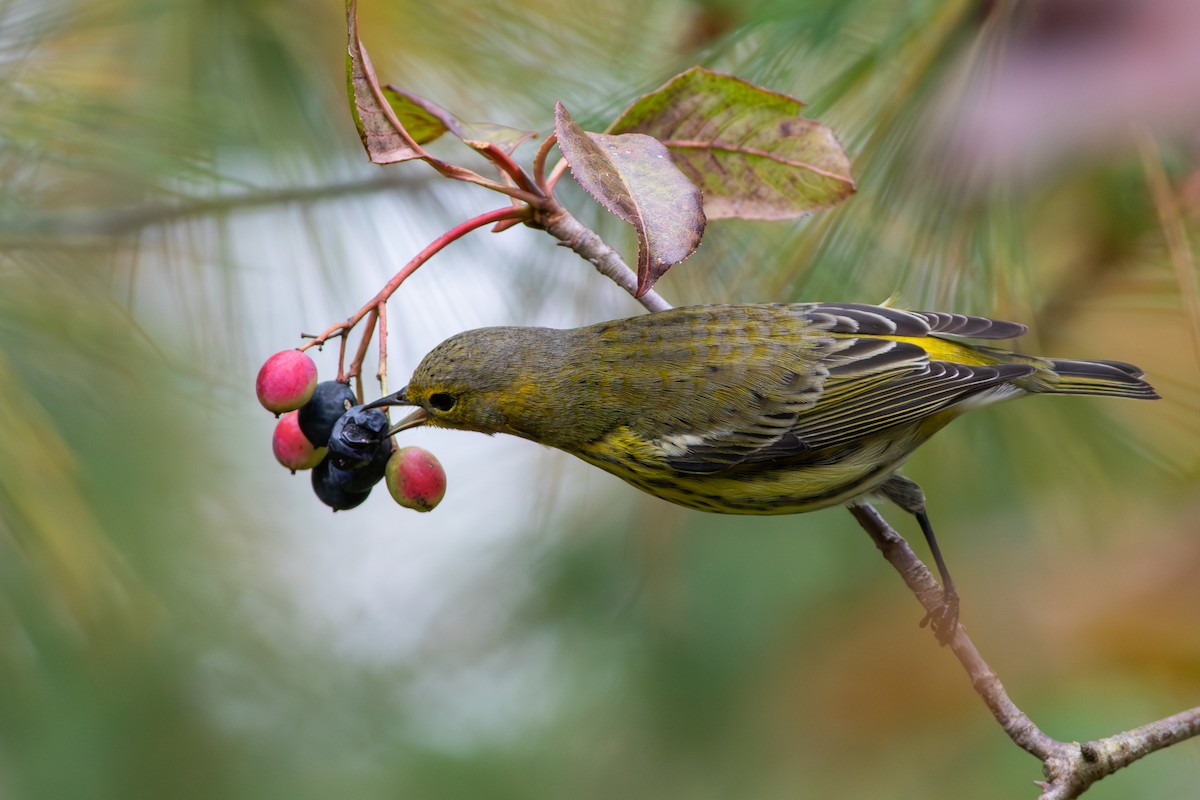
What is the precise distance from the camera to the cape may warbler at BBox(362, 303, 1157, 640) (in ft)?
7.43

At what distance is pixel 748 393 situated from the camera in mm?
2363

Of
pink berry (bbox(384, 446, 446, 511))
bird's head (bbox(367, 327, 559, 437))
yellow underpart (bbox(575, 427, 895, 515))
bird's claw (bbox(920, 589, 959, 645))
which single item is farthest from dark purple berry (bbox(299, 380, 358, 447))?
bird's claw (bbox(920, 589, 959, 645))

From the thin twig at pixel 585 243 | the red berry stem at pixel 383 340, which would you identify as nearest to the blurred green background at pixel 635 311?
the thin twig at pixel 585 243

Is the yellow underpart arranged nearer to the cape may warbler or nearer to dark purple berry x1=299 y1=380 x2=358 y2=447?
the cape may warbler

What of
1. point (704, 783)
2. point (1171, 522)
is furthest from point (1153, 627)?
point (704, 783)

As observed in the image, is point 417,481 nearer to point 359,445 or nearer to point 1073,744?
point 359,445

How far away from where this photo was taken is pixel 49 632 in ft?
7.45

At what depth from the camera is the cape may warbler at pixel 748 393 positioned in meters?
2.26

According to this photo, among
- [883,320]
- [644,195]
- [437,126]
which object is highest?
[437,126]

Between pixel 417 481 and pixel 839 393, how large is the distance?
1.12 metres

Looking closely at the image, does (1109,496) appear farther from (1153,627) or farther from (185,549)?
(185,549)

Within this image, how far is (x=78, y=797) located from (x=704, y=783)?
2.04 meters

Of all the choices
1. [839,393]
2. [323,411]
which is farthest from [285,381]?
[839,393]

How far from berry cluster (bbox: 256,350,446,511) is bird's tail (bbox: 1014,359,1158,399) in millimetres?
1288
